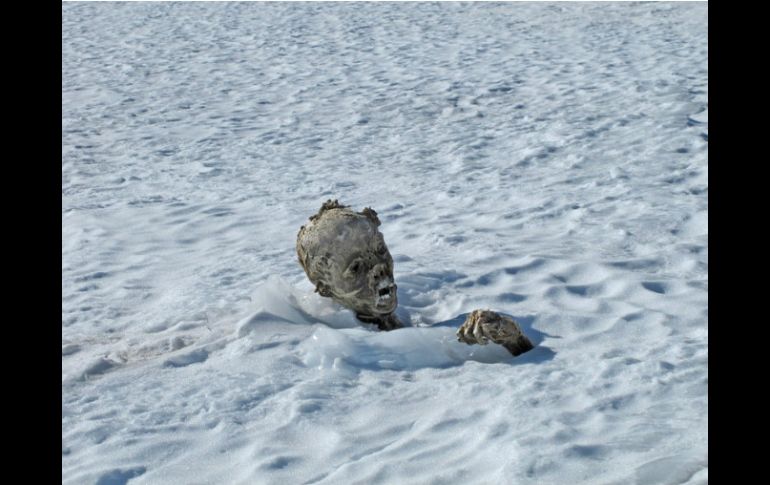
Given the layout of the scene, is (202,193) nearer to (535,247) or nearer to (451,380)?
(535,247)

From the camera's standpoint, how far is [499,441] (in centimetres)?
305

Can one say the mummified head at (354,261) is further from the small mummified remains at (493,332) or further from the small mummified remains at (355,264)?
the small mummified remains at (493,332)

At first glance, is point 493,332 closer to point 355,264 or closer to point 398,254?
point 355,264

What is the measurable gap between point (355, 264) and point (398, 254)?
1447mm

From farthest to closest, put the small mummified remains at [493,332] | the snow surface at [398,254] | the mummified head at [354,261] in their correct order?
the mummified head at [354,261]
the small mummified remains at [493,332]
the snow surface at [398,254]

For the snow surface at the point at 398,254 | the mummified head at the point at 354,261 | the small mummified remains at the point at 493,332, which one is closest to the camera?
the snow surface at the point at 398,254

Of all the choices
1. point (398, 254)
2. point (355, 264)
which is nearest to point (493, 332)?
point (355, 264)

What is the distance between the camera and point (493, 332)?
3920 millimetres

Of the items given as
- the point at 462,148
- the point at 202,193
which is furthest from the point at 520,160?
the point at 202,193

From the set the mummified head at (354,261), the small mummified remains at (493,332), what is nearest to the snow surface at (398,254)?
the small mummified remains at (493,332)

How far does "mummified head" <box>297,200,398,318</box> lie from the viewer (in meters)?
4.25

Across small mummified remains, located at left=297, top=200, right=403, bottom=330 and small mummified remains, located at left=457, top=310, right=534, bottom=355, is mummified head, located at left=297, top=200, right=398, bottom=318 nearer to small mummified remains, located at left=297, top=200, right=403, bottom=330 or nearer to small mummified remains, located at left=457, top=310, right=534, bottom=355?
small mummified remains, located at left=297, top=200, right=403, bottom=330

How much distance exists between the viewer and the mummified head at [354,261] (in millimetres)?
4246

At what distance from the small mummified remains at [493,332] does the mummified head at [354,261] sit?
0.42 m
